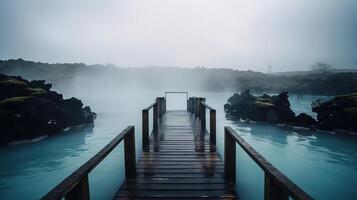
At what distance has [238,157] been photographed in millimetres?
17109

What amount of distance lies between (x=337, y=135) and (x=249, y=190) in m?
16.8

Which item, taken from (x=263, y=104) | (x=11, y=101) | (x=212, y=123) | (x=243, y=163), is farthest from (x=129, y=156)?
(x=263, y=104)

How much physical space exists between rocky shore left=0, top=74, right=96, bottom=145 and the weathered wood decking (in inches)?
639

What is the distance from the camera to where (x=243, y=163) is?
614 inches

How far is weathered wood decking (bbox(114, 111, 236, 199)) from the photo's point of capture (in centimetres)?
477

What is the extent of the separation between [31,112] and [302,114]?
29223 millimetres

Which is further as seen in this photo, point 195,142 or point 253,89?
point 253,89

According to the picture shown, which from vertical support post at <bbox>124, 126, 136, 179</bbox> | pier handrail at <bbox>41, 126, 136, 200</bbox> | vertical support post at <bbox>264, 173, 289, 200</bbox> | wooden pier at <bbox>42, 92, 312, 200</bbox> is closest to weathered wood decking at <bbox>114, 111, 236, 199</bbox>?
wooden pier at <bbox>42, 92, 312, 200</bbox>

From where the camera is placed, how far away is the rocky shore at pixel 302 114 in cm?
2392

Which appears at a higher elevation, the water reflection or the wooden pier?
the wooden pier

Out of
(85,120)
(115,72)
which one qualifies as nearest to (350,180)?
Result: (85,120)

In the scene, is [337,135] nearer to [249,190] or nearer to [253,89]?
[249,190]

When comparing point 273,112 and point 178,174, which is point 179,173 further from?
point 273,112

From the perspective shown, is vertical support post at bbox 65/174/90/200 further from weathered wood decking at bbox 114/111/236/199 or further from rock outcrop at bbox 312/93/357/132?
rock outcrop at bbox 312/93/357/132
